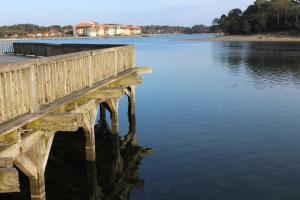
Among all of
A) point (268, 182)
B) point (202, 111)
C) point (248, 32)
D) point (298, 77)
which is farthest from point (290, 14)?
point (268, 182)

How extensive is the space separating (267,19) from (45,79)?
168392mm

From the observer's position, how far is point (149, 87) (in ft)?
122

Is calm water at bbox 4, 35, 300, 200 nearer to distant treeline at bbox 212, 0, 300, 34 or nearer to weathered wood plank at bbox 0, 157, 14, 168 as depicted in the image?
weathered wood plank at bbox 0, 157, 14, 168

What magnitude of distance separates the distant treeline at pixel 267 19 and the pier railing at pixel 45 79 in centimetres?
14908

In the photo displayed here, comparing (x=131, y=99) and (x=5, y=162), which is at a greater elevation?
(x=5, y=162)

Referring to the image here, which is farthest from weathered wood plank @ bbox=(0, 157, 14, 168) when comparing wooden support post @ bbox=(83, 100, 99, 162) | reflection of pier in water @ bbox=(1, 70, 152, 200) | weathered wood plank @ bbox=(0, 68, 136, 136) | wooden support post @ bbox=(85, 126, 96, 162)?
wooden support post @ bbox=(85, 126, 96, 162)

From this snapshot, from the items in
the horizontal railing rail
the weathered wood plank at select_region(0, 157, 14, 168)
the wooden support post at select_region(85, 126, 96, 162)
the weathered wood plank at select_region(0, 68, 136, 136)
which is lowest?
the wooden support post at select_region(85, 126, 96, 162)

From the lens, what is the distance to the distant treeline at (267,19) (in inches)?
6342

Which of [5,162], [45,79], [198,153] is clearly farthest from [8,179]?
[198,153]

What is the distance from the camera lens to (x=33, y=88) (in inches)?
384

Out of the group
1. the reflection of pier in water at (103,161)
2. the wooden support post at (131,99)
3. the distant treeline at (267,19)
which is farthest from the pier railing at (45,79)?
the distant treeline at (267,19)

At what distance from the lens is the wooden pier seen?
863 cm

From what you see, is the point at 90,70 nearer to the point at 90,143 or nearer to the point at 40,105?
the point at 90,143

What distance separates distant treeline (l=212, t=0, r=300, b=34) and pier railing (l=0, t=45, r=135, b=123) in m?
149
